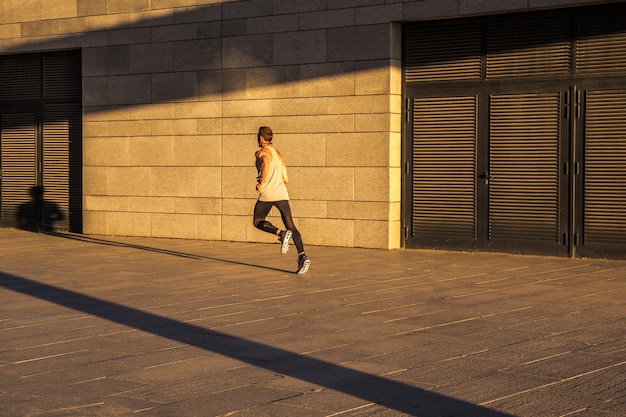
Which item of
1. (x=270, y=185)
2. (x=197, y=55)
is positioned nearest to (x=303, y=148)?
(x=197, y=55)

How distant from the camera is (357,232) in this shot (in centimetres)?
1723

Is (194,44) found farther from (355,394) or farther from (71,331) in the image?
(355,394)

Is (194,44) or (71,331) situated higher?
(194,44)

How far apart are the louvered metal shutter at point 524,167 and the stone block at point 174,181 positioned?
18.2ft

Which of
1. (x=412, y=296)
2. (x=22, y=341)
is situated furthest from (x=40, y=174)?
(x=22, y=341)

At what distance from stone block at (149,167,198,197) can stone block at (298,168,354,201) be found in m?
2.33

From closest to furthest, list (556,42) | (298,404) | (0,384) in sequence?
1. (298,404)
2. (0,384)
3. (556,42)

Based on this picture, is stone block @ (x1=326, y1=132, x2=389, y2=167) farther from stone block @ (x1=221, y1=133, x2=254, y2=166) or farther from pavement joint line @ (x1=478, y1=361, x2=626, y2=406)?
pavement joint line @ (x1=478, y1=361, x2=626, y2=406)

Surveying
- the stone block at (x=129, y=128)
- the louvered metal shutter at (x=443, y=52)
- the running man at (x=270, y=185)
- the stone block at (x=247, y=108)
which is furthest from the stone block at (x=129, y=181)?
the running man at (x=270, y=185)

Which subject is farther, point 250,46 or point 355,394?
A: point 250,46

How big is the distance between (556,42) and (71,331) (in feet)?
30.9

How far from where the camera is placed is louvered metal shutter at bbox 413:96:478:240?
1656 centimetres

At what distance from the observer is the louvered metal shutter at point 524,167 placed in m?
15.8

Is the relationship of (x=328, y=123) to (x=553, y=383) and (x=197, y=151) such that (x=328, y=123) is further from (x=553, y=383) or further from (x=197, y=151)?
(x=553, y=383)
